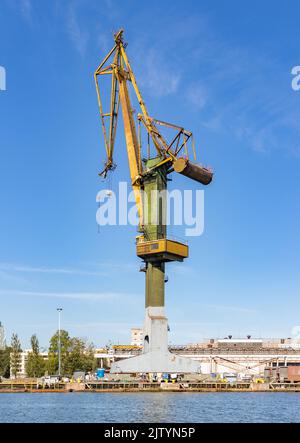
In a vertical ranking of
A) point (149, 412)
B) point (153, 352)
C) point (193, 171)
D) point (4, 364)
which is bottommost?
point (4, 364)

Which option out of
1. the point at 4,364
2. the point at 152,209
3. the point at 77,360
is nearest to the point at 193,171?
the point at 152,209

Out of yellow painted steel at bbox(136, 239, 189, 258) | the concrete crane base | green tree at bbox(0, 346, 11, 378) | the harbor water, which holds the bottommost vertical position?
green tree at bbox(0, 346, 11, 378)

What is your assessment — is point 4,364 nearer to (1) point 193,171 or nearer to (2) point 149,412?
(1) point 193,171

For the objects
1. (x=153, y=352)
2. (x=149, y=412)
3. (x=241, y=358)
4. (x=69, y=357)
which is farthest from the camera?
(x=241, y=358)

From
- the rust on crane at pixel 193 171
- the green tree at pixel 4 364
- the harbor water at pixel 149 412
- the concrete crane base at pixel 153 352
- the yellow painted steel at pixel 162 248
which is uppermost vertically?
the rust on crane at pixel 193 171

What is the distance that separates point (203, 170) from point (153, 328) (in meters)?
24.0


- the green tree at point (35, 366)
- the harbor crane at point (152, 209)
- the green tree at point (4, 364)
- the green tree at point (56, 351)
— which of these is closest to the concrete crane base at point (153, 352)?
the harbor crane at point (152, 209)

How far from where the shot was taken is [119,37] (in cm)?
10144

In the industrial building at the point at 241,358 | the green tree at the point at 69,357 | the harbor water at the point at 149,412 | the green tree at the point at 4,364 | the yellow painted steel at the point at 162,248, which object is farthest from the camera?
the green tree at the point at 4,364

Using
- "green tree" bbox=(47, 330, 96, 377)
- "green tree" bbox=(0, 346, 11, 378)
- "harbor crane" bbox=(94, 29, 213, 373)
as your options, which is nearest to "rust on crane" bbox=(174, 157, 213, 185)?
"harbor crane" bbox=(94, 29, 213, 373)

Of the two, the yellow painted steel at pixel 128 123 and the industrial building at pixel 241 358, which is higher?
the yellow painted steel at pixel 128 123

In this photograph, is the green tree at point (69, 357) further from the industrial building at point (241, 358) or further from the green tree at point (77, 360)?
the industrial building at point (241, 358)

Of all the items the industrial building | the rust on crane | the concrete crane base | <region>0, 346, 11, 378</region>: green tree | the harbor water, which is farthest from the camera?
<region>0, 346, 11, 378</region>: green tree

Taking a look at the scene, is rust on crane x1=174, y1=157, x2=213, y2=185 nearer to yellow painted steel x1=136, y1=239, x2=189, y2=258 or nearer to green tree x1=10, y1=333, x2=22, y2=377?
yellow painted steel x1=136, y1=239, x2=189, y2=258
